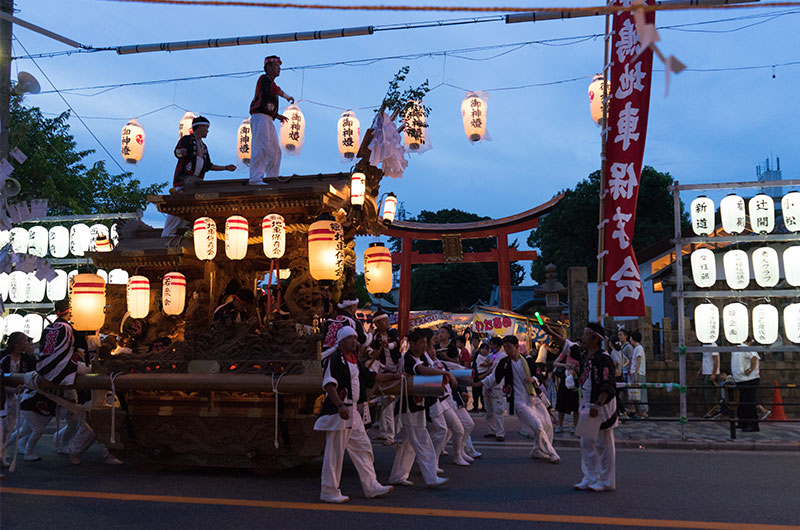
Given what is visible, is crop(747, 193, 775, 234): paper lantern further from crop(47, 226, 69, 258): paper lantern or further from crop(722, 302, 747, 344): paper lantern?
crop(47, 226, 69, 258): paper lantern

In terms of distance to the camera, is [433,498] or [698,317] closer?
[433,498]

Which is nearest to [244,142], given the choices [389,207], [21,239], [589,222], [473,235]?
[389,207]

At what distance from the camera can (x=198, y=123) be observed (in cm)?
1130

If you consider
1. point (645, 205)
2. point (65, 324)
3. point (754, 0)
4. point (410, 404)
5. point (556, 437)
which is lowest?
point (556, 437)

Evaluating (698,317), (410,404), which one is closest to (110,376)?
(410,404)

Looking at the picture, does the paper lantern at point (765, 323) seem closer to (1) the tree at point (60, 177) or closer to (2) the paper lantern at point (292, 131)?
(2) the paper lantern at point (292, 131)

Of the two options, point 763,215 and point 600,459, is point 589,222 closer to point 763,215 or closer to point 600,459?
point 763,215

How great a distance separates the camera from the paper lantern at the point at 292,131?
15.6 metres

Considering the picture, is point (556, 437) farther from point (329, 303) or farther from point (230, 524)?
point (230, 524)

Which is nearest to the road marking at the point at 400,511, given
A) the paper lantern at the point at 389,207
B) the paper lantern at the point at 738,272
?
the paper lantern at the point at 738,272

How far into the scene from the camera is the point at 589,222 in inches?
1522

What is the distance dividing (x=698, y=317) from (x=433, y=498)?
292 inches

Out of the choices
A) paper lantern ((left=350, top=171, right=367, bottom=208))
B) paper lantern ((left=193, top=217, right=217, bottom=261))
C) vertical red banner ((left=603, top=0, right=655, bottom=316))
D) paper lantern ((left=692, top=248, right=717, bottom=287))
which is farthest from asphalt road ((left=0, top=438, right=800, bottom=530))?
paper lantern ((left=350, top=171, right=367, bottom=208))

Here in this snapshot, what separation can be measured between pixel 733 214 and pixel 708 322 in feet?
6.85
